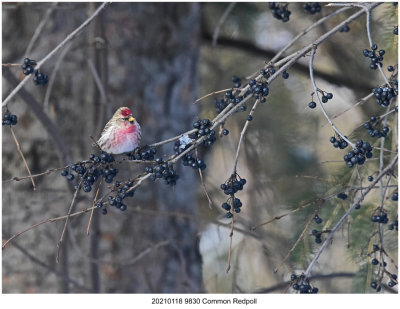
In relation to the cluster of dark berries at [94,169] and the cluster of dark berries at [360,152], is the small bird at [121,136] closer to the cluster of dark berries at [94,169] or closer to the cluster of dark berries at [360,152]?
the cluster of dark berries at [94,169]

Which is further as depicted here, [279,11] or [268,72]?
[279,11]

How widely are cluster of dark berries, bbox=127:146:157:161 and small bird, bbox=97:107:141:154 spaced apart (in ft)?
0.11

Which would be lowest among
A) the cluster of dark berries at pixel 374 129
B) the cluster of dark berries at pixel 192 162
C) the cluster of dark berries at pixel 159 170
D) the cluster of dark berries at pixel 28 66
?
the cluster of dark berries at pixel 159 170

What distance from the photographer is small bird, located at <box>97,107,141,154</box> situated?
2.04 metres

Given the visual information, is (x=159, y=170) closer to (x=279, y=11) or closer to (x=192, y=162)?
(x=192, y=162)

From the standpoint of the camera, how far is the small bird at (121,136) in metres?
2.04

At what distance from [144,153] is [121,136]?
197 mm

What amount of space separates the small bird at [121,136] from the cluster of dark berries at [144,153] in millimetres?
33

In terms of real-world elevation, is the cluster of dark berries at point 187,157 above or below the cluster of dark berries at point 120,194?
above

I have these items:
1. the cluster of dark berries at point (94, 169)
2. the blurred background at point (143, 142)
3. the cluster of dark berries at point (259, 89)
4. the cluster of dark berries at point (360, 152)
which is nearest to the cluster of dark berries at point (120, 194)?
the cluster of dark berries at point (94, 169)

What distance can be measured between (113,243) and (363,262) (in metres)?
1.35

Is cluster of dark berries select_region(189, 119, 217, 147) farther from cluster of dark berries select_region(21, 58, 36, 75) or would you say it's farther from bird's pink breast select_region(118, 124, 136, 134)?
cluster of dark berries select_region(21, 58, 36, 75)

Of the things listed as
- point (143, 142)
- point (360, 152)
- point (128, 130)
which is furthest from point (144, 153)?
point (143, 142)

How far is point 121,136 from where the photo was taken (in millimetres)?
2084
